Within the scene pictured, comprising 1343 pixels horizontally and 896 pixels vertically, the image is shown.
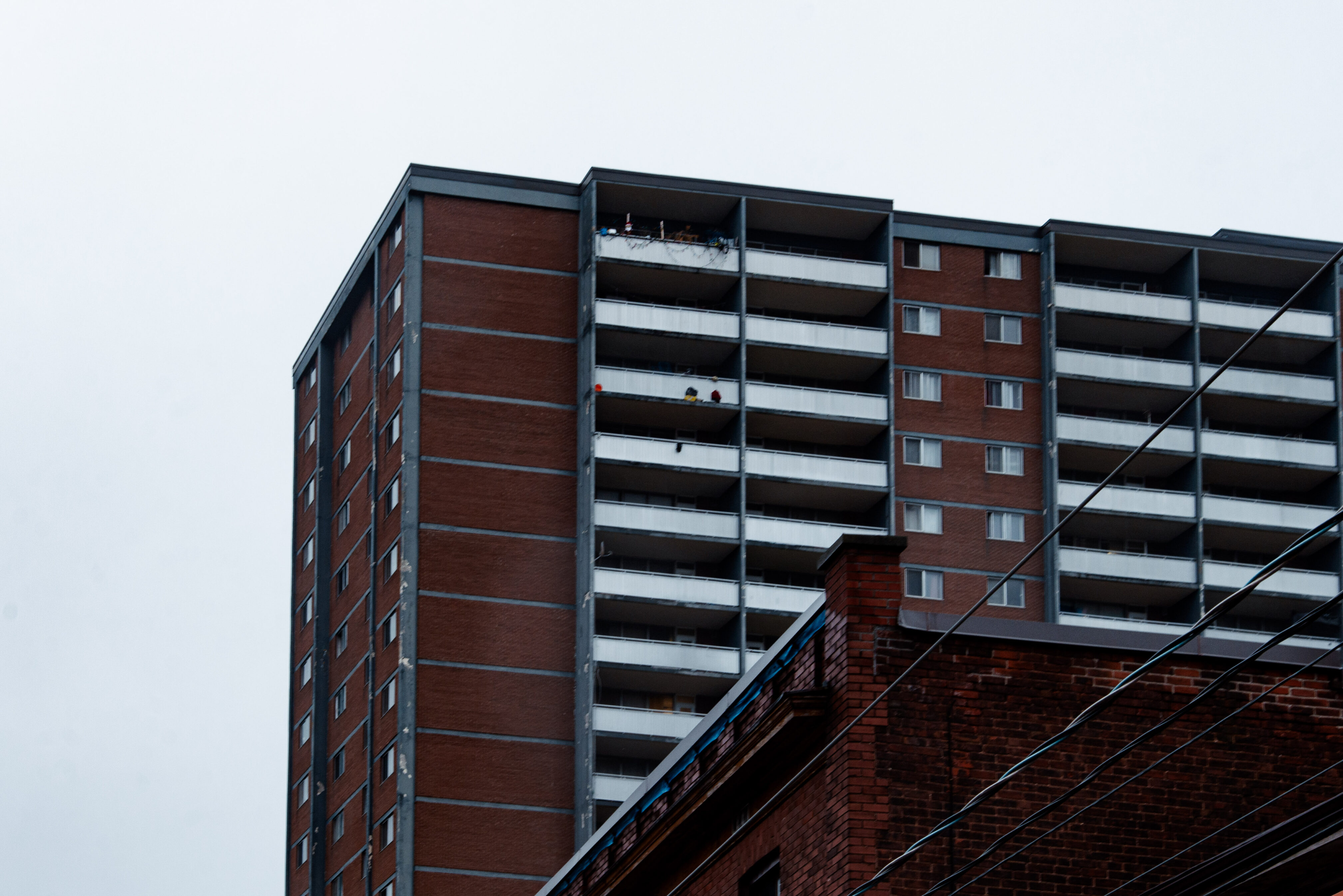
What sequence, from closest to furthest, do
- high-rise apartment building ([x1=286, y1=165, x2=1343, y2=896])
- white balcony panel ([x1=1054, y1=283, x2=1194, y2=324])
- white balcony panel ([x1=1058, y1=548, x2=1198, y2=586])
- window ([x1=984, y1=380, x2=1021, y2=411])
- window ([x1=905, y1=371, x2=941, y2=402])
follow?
high-rise apartment building ([x1=286, y1=165, x2=1343, y2=896]) → white balcony panel ([x1=1058, y1=548, x2=1198, y2=586]) → window ([x1=905, y1=371, x2=941, y2=402]) → window ([x1=984, y1=380, x2=1021, y2=411]) → white balcony panel ([x1=1054, y1=283, x2=1194, y2=324])

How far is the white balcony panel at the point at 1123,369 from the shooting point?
8019 centimetres

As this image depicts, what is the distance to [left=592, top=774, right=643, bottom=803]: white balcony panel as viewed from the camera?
69.8m

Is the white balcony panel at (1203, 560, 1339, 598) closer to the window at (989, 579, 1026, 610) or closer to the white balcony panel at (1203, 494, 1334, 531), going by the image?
Result: the white balcony panel at (1203, 494, 1334, 531)

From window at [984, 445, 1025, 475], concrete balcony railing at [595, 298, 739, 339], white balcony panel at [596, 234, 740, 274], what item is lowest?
window at [984, 445, 1025, 475]

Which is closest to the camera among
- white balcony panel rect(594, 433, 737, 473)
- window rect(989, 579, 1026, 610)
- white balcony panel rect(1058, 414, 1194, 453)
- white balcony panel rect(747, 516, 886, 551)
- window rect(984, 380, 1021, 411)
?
white balcony panel rect(594, 433, 737, 473)

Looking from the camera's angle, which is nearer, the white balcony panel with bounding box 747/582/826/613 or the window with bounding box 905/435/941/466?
the white balcony panel with bounding box 747/582/826/613

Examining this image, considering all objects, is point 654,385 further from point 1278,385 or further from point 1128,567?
point 1278,385

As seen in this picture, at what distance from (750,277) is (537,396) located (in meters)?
8.91

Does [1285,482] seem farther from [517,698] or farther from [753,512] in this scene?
[517,698]

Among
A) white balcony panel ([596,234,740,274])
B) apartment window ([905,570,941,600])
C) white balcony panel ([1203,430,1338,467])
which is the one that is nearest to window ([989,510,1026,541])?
apartment window ([905,570,941,600])

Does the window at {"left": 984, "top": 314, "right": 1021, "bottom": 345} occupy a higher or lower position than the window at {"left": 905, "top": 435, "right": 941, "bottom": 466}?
higher

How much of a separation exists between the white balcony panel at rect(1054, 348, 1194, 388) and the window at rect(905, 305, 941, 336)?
454 cm

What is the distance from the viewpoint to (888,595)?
22.2 meters

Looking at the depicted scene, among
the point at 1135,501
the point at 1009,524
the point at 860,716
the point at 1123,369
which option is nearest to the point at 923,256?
the point at 1123,369
